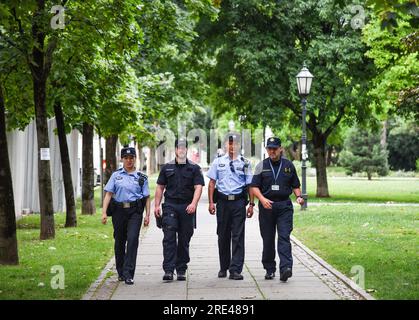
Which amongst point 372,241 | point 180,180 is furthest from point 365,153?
point 180,180

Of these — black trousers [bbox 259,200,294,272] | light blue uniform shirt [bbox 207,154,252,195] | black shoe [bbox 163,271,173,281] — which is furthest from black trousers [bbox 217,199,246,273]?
black shoe [bbox 163,271,173,281]

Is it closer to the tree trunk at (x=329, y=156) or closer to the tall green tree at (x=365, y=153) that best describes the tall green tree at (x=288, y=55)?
the tall green tree at (x=365, y=153)

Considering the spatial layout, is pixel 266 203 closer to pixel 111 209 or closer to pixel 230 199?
pixel 230 199

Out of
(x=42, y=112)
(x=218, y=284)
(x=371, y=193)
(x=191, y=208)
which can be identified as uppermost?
(x=42, y=112)

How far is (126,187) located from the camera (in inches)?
421

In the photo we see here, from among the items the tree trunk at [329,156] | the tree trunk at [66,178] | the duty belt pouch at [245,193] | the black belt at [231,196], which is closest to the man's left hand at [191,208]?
the black belt at [231,196]

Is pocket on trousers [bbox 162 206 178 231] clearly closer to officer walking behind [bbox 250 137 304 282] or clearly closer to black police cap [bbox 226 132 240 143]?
officer walking behind [bbox 250 137 304 282]

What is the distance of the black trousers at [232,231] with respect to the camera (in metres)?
11.0

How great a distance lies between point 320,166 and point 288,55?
5679mm

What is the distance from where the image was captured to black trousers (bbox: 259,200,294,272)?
10.8 m

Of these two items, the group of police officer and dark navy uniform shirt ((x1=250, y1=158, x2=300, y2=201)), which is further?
dark navy uniform shirt ((x1=250, y1=158, x2=300, y2=201))

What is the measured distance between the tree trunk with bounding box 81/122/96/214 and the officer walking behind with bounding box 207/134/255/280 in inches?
487

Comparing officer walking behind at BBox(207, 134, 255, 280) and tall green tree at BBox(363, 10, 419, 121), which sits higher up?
tall green tree at BBox(363, 10, 419, 121)

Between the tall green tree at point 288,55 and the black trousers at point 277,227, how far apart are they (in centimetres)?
1973
